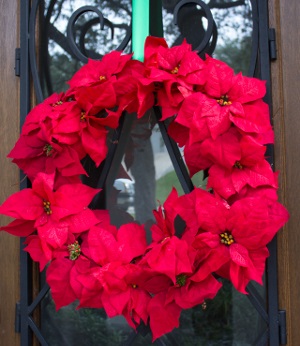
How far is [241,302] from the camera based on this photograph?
1025mm

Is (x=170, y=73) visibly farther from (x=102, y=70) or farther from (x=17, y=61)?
(x=17, y=61)

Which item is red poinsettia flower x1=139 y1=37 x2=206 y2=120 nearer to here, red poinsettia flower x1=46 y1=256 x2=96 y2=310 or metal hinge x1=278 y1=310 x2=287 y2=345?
red poinsettia flower x1=46 y1=256 x2=96 y2=310

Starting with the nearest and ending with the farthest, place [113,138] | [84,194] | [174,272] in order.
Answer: [174,272]
[84,194]
[113,138]

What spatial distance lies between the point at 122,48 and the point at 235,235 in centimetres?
51

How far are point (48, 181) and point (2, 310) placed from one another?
15.5 inches

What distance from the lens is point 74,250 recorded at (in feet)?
3.03

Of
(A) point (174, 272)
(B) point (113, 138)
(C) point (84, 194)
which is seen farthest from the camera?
(B) point (113, 138)

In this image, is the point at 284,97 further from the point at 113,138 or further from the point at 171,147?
the point at 113,138

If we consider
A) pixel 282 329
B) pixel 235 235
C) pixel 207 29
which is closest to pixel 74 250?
pixel 235 235

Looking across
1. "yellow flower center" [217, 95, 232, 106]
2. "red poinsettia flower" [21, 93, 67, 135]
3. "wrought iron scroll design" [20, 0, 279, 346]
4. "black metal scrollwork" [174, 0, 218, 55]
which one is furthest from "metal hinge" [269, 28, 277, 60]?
"red poinsettia flower" [21, 93, 67, 135]

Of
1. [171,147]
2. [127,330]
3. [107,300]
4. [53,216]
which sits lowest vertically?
[127,330]

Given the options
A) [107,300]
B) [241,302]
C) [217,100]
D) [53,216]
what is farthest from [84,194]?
[241,302]

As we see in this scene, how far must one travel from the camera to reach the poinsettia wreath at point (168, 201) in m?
0.85

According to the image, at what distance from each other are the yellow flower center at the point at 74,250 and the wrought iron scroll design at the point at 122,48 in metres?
0.16
